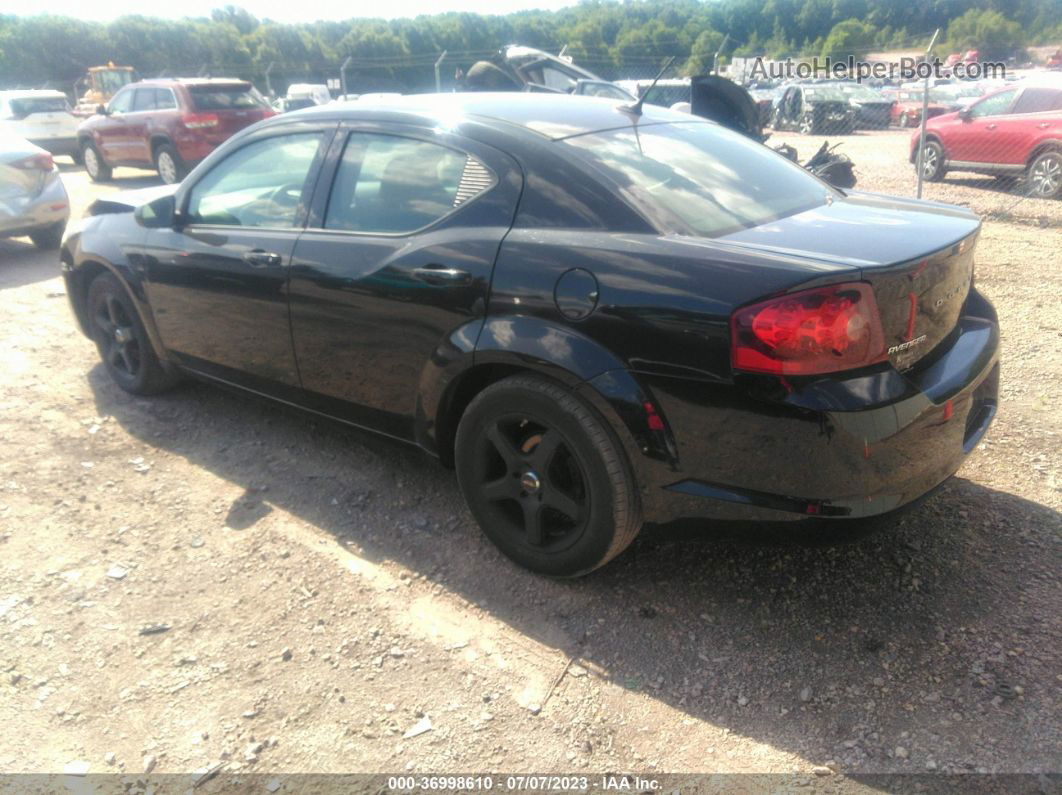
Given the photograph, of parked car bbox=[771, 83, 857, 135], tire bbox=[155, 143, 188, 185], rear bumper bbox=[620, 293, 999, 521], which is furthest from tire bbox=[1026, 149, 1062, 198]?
parked car bbox=[771, 83, 857, 135]

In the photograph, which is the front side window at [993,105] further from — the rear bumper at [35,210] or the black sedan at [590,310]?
the rear bumper at [35,210]

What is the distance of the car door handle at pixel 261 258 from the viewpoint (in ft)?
11.1

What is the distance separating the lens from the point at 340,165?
332 centimetres

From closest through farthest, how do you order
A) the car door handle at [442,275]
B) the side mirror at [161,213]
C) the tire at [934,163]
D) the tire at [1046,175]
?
the car door handle at [442,275], the side mirror at [161,213], the tire at [1046,175], the tire at [934,163]

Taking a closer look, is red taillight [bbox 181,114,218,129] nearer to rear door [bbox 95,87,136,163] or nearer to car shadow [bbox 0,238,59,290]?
rear door [bbox 95,87,136,163]

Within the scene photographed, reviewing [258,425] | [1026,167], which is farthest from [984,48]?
[258,425]

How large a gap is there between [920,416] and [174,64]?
5407cm

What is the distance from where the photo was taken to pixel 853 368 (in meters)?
2.23

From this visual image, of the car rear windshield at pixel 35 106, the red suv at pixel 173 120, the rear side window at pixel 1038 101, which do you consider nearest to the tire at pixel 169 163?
the red suv at pixel 173 120

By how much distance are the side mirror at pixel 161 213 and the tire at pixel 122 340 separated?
19.1 inches

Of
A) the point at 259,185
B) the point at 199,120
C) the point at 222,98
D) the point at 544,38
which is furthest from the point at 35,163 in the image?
the point at 544,38

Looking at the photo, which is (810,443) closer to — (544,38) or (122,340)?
(122,340)

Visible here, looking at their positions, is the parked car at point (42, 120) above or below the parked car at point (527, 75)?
below

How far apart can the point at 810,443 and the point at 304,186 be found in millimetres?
2341
